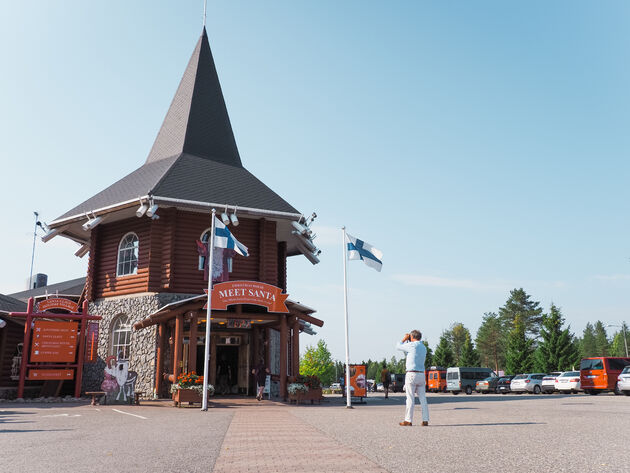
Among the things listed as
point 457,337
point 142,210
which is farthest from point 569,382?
point 457,337

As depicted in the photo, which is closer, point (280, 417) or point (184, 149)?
point (280, 417)

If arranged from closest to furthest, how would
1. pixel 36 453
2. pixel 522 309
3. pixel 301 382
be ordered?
pixel 36 453
pixel 301 382
pixel 522 309

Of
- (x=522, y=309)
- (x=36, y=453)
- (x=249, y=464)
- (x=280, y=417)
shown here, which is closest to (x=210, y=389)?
(x=280, y=417)

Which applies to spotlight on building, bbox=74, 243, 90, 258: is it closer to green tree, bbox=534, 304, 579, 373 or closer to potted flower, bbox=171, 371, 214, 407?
potted flower, bbox=171, 371, 214, 407

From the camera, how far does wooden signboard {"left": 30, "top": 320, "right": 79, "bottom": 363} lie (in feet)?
64.3

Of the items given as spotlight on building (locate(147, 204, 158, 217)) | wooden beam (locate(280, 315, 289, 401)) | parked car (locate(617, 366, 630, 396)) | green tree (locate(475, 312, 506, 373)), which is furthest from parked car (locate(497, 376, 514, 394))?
green tree (locate(475, 312, 506, 373))

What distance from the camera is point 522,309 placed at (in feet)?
246

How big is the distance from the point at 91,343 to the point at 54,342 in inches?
62.8

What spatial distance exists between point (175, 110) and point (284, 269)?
9943 millimetres

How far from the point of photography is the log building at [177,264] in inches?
802

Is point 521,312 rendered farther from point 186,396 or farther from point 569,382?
point 186,396

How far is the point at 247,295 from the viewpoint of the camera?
18.2 metres

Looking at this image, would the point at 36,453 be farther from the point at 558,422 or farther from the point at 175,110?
the point at 175,110

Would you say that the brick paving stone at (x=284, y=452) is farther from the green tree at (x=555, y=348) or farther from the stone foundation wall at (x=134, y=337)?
the green tree at (x=555, y=348)
